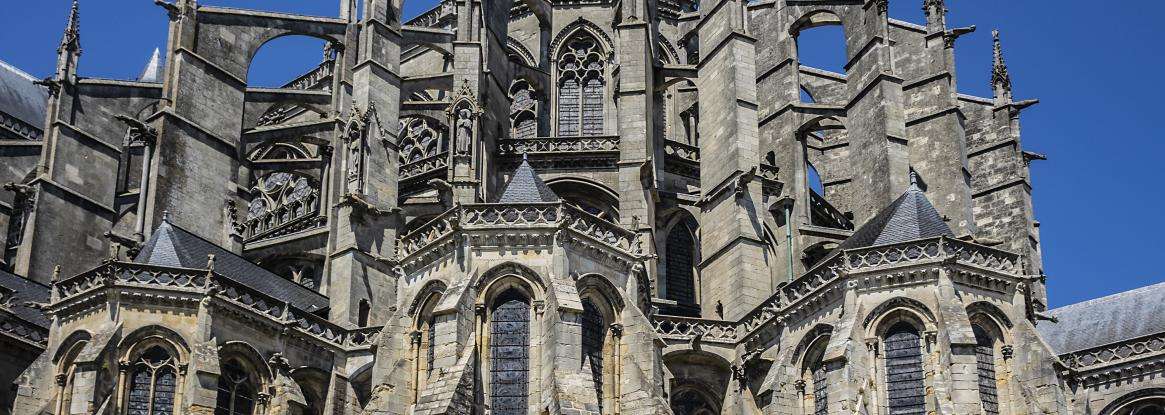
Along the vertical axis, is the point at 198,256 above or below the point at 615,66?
below

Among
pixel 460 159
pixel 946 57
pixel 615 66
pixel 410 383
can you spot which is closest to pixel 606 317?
pixel 410 383

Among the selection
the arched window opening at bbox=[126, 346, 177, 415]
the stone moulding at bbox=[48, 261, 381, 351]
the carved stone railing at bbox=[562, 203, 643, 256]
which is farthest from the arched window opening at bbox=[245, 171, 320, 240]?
the carved stone railing at bbox=[562, 203, 643, 256]

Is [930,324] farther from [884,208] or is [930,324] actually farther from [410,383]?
[410,383]

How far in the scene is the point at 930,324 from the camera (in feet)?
90.2

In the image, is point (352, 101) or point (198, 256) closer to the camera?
point (198, 256)

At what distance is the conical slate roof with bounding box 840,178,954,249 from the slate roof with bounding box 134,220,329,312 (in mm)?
11770

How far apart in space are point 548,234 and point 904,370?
725cm

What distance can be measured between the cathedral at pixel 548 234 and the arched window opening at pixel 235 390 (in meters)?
0.05

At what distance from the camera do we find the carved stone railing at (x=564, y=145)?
119ft

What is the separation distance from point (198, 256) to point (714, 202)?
468 inches

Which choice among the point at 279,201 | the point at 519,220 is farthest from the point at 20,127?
the point at 519,220

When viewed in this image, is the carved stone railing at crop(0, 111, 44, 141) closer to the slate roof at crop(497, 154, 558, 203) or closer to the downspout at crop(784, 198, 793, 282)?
the slate roof at crop(497, 154, 558, 203)

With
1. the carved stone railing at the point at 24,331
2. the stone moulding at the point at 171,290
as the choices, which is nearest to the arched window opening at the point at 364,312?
the stone moulding at the point at 171,290

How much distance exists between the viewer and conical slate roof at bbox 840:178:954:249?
28.8 metres
